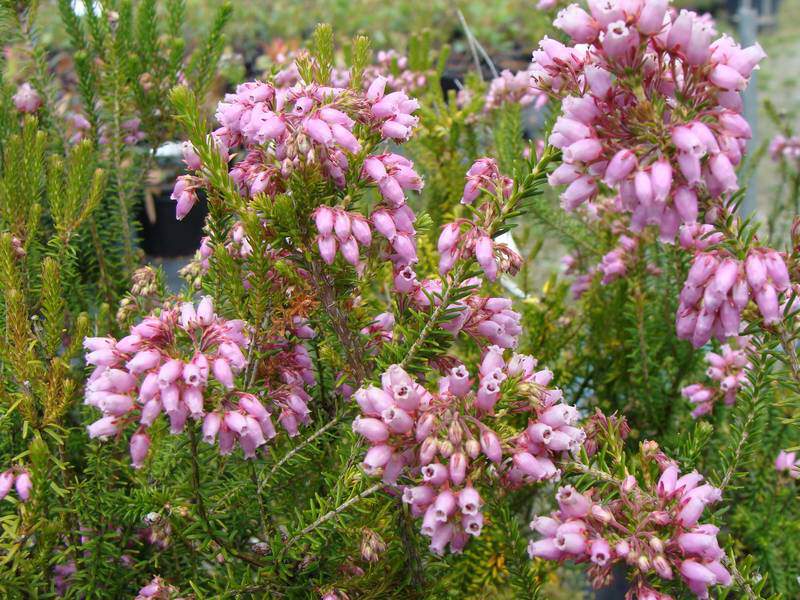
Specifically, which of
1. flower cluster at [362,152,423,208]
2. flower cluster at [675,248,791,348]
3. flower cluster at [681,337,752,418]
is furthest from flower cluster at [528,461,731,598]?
flower cluster at [681,337,752,418]

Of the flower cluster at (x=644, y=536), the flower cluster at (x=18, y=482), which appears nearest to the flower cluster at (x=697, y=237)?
the flower cluster at (x=644, y=536)

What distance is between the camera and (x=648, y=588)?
3.59 feet

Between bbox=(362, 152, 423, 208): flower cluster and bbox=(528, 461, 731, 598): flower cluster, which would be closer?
bbox=(528, 461, 731, 598): flower cluster

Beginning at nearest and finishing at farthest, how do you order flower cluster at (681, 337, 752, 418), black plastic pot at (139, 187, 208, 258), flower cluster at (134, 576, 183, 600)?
flower cluster at (134, 576, 183, 600), flower cluster at (681, 337, 752, 418), black plastic pot at (139, 187, 208, 258)

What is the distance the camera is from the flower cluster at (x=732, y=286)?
3.58 feet

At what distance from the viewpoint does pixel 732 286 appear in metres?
1.12

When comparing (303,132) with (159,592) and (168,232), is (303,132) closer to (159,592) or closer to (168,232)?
(159,592)

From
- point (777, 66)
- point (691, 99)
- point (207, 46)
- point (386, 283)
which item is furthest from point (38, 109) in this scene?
point (777, 66)

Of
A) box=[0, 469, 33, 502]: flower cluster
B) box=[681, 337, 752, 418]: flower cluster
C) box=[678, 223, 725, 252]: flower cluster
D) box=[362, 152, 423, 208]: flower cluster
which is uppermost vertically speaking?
box=[362, 152, 423, 208]: flower cluster

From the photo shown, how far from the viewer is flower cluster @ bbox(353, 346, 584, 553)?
102 centimetres

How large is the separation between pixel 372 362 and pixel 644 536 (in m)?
0.51

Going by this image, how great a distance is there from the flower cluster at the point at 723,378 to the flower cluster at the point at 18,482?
134 cm

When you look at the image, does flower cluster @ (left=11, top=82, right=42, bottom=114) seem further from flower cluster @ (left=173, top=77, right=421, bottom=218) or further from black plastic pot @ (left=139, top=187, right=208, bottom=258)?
black plastic pot @ (left=139, top=187, right=208, bottom=258)

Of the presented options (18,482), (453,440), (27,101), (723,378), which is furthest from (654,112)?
(27,101)
